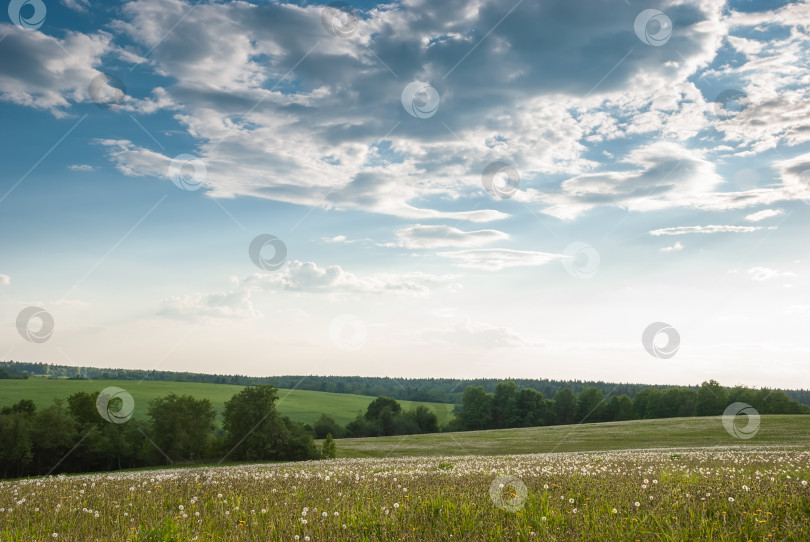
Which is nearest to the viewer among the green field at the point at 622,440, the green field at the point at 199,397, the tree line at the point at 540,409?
the green field at the point at 622,440

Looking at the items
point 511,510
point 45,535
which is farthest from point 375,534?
point 45,535

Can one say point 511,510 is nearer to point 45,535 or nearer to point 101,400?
point 45,535

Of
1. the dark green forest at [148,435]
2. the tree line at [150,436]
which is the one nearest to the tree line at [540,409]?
the dark green forest at [148,435]

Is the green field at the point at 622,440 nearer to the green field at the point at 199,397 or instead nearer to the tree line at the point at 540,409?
the tree line at the point at 540,409

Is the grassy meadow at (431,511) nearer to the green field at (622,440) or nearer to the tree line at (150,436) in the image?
the green field at (622,440)

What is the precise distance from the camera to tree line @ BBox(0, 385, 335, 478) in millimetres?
57344

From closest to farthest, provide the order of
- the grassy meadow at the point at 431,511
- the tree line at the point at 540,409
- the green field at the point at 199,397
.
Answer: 1. the grassy meadow at the point at 431,511
2. the tree line at the point at 540,409
3. the green field at the point at 199,397

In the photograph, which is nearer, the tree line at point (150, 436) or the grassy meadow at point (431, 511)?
the grassy meadow at point (431, 511)

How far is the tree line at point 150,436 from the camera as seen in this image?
5734cm

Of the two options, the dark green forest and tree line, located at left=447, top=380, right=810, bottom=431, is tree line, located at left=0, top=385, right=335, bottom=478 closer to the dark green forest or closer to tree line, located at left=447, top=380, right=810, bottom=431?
the dark green forest

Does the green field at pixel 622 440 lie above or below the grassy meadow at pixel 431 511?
below

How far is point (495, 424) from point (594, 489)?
113 m

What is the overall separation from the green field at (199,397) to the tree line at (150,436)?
4083cm

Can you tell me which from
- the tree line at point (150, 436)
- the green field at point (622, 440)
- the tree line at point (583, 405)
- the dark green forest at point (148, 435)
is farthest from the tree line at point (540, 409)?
the green field at point (622, 440)
